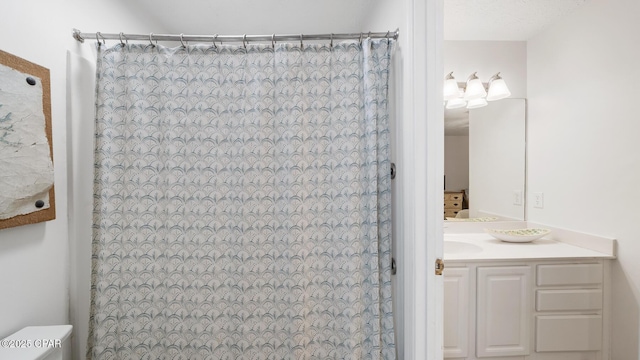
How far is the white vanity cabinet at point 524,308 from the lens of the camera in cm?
184

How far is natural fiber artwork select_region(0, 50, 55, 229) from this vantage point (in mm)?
1117

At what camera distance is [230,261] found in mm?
1534

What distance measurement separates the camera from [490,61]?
7.85 ft

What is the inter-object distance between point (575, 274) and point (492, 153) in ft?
3.34

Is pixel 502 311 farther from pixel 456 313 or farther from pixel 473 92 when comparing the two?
pixel 473 92

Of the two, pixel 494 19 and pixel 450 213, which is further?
pixel 450 213

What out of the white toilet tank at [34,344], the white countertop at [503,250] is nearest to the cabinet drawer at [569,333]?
the white countertop at [503,250]

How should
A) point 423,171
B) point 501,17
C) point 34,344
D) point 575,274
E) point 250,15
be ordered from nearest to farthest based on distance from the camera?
point 34,344 → point 423,171 → point 575,274 → point 250,15 → point 501,17

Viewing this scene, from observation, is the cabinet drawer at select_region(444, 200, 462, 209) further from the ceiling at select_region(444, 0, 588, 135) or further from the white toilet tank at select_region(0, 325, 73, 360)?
the white toilet tank at select_region(0, 325, 73, 360)

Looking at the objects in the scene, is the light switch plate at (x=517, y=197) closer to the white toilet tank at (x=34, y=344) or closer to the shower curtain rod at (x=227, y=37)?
the shower curtain rod at (x=227, y=37)

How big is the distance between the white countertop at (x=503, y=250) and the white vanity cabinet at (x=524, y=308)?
0.04m

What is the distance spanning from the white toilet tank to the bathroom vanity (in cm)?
198

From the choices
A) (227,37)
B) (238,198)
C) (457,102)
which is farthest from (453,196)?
(227,37)

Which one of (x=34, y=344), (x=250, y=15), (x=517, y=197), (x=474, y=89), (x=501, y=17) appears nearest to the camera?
(x=34, y=344)
